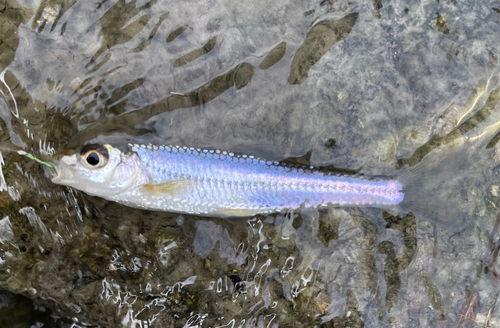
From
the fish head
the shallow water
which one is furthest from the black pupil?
the shallow water

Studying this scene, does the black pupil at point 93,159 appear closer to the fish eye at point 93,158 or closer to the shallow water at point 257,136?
the fish eye at point 93,158

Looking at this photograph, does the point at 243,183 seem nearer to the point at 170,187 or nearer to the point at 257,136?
the point at 257,136

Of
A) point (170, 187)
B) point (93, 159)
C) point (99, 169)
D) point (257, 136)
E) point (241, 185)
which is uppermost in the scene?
point (93, 159)

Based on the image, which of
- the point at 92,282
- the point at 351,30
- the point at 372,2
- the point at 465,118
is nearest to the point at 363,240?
the point at 465,118

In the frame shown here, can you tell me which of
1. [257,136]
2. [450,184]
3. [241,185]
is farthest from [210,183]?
[450,184]

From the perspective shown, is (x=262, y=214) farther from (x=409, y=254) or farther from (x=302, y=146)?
(x=409, y=254)

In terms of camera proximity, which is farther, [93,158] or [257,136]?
[257,136]

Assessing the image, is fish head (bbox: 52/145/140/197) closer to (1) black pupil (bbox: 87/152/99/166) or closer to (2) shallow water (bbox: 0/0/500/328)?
(1) black pupil (bbox: 87/152/99/166)
